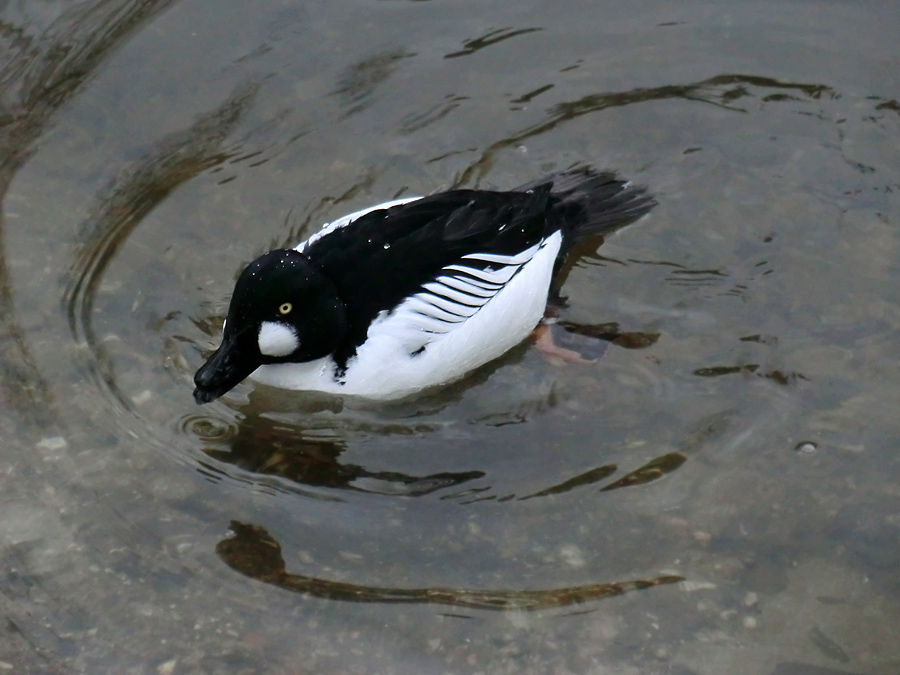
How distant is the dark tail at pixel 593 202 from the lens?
7027 mm

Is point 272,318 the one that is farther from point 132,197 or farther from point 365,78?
point 365,78

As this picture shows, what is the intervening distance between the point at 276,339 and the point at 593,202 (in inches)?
90.1

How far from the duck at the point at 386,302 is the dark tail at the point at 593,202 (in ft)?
1.81

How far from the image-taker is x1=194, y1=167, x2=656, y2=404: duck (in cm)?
583

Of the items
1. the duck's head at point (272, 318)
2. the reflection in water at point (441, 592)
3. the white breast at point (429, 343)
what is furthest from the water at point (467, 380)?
the duck's head at point (272, 318)

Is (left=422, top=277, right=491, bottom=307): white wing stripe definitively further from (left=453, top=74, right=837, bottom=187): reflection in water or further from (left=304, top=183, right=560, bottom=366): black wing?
(left=453, top=74, right=837, bottom=187): reflection in water

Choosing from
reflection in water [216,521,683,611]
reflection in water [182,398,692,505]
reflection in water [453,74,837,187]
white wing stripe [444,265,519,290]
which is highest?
reflection in water [453,74,837,187]

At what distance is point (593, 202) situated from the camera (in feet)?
23.4

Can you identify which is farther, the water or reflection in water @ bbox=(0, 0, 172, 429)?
reflection in water @ bbox=(0, 0, 172, 429)

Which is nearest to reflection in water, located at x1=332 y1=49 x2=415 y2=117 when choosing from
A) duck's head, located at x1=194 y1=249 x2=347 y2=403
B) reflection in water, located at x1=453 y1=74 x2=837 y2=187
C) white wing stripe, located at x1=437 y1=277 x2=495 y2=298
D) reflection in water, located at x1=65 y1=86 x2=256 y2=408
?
reflection in water, located at x1=65 y1=86 x2=256 y2=408

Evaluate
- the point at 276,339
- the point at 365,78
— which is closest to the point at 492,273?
the point at 276,339

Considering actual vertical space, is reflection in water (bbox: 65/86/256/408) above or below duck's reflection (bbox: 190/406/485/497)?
above

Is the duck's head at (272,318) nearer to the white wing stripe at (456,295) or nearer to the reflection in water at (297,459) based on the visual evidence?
the reflection in water at (297,459)

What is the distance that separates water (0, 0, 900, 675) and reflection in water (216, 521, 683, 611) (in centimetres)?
2
